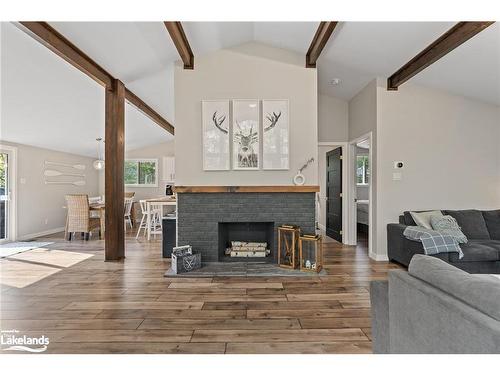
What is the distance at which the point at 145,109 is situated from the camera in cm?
557

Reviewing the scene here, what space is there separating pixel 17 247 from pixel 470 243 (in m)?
7.14

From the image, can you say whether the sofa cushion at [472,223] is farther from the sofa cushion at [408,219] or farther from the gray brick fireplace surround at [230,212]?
the gray brick fireplace surround at [230,212]

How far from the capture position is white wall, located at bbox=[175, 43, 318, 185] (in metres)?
3.92

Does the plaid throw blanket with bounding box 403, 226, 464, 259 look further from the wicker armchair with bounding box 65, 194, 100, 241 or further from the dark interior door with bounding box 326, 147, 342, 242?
the wicker armchair with bounding box 65, 194, 100, 241

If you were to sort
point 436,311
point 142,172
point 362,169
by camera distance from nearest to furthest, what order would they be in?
point 436,311
point 362,169
point 142,172

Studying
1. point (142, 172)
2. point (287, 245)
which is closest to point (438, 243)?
point (287, 245)

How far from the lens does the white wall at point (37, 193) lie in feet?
19.2

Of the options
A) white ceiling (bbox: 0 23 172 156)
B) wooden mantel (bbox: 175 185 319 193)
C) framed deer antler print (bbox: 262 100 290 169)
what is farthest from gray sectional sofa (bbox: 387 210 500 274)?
white ceiling (bbox: 0 23 172 156)

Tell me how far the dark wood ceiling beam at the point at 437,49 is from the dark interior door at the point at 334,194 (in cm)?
168

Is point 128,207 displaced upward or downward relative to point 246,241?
upward

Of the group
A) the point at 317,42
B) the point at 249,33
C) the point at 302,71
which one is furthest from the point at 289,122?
the point at 249,33

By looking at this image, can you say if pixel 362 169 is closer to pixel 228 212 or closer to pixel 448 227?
pixel 448 227

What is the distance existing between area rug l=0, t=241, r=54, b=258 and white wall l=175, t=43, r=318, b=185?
3.26 m

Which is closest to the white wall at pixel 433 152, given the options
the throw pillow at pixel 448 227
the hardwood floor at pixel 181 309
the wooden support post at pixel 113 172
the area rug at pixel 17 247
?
the throw pillow at pixel 448 227
